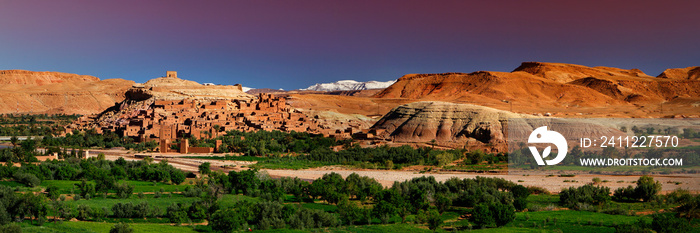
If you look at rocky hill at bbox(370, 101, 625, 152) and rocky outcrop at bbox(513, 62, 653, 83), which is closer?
rocky hill at bbox(370, 101, 625, 152)

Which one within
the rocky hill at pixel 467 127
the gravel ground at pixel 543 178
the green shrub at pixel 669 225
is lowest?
the green shrub at pixel 669 225

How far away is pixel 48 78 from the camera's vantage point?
15750 centimetres

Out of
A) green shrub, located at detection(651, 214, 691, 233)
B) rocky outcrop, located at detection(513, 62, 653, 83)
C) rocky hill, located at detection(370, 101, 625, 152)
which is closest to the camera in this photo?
green shrub, located at detection(651, 214, 691, 233)

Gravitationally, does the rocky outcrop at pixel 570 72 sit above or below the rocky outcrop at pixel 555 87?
above

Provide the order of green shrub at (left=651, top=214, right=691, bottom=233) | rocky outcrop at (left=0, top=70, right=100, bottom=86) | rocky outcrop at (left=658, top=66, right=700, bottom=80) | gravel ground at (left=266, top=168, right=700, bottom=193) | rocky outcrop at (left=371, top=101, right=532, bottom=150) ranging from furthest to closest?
rocky outcrop at (left=0, top=70, right=100, bottom=86) → rocky outcrop at (left=658, top=66, right=700, bottom=80) → rocky outcrop at (left=371, top=101, right=532, bottom=150) → gravel ground at (left=266, top=168, right=700, bottom=193) → green shrub at (left=651, top=214, right=691, bottom=233)

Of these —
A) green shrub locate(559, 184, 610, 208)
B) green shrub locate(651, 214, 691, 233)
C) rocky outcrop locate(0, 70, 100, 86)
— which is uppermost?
rocky outcrop locate(0, 70, 100, 86)

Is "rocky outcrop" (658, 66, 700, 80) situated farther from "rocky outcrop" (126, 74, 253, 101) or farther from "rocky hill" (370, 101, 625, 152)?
"rocky outcrop" (126, 74, 253, 101)

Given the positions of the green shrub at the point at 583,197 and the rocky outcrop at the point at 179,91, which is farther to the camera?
the rocky outcrop at the point at 179,91

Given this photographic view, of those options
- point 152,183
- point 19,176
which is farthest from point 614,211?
point 19,176

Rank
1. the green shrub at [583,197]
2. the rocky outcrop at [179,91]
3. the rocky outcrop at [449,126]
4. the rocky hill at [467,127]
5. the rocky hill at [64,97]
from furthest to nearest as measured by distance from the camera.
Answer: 1. the rocky hill at [64,97]
2. the rocky outcrop at [179,91]
3. the rocky outcrop at [449,126]
4. the rocky hill at [467,127]
5. the green shrub at [583,197]

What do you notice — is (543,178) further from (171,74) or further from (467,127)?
(171,74)

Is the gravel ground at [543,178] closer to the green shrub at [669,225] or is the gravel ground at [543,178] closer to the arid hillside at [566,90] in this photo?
the green shrub at [669,225]

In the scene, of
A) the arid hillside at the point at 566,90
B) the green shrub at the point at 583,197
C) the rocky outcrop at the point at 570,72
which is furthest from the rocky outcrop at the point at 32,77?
the green shrub at the point at 583,197

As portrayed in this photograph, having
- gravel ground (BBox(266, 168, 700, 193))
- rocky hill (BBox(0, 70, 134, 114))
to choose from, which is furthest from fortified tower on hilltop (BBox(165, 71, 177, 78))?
gravel ground (BBox(266, 168, 700, 193))
